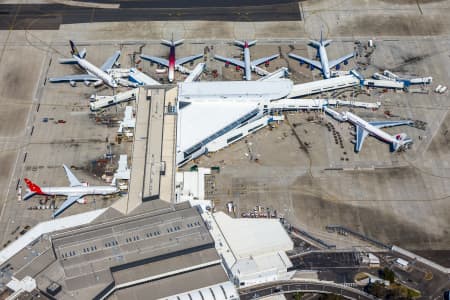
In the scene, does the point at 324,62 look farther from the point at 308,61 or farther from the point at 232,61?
the point at 232,61

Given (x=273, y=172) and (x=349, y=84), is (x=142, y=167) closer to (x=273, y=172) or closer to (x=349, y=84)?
(x=273, y=172)

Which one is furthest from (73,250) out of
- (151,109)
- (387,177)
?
(387,177)

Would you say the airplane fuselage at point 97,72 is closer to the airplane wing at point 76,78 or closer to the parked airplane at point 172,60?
the airplane wing at point 76,78

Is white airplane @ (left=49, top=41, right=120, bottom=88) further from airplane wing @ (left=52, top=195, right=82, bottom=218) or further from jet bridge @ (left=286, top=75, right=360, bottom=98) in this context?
jet bridge @ (left=286, top=75, right=360, bottom=98)


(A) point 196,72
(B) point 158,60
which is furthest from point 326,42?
(B) point 158,60

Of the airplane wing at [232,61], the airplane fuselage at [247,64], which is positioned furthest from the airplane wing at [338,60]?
the airplane wing at [232,61]
